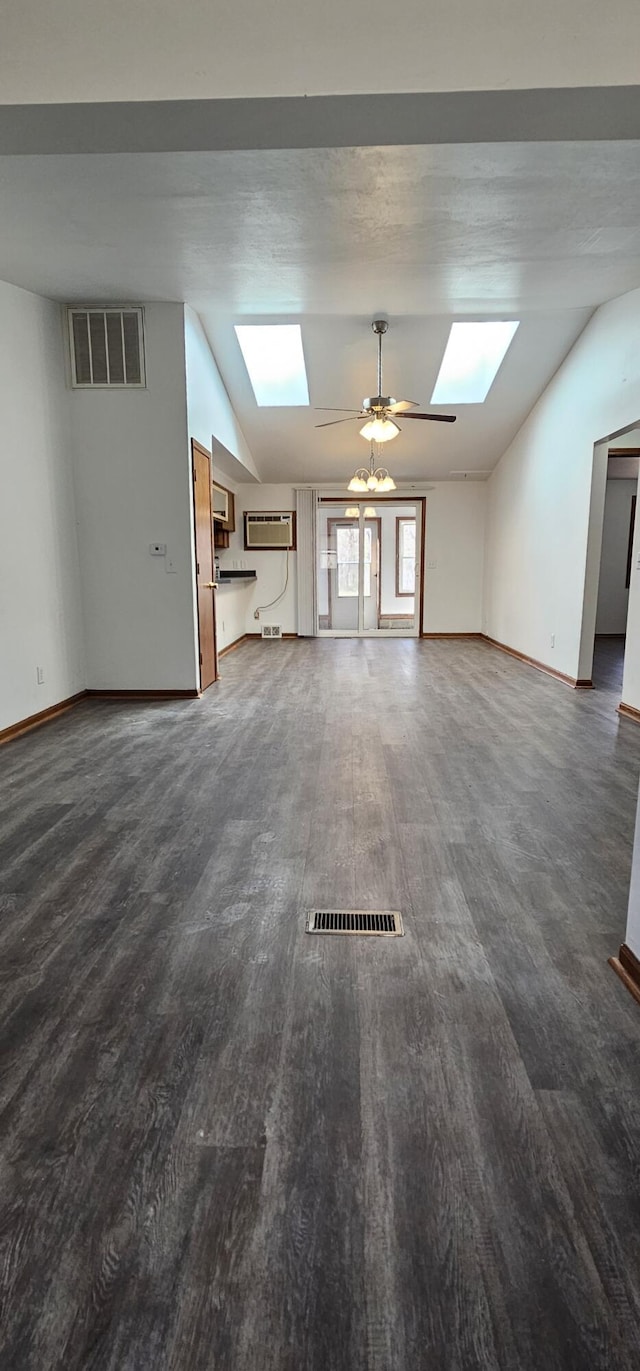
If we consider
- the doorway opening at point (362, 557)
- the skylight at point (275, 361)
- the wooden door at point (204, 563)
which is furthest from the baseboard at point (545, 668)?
the skylight at point (275, 361)

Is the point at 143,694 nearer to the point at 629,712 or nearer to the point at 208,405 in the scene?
the point at 208,405

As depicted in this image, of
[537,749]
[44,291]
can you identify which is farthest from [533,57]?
[44,291]

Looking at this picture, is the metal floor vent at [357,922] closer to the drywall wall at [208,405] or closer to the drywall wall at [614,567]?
the drywall wall at [208,405]

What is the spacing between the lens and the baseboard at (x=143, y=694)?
5.69 meters

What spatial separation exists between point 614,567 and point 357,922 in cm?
977

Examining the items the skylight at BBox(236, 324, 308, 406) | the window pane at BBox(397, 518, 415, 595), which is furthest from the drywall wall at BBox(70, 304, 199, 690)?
the window pane at BBox(397, 518, 415, 595)

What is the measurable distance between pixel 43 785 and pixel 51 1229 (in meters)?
2.58

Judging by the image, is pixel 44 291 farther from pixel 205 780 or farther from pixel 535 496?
Answer: pixel 535 496

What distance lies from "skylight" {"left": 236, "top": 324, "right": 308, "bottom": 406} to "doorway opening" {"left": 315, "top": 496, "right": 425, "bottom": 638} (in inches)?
94.2

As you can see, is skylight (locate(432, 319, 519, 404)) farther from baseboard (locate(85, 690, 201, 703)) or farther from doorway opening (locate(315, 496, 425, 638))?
baseboard (locate(85, 690, 201, 703))

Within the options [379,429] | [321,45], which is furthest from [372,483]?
[321,45]

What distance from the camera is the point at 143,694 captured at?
5703mm

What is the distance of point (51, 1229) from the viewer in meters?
1.16

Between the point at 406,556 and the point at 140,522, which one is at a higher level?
the point at 140,522
